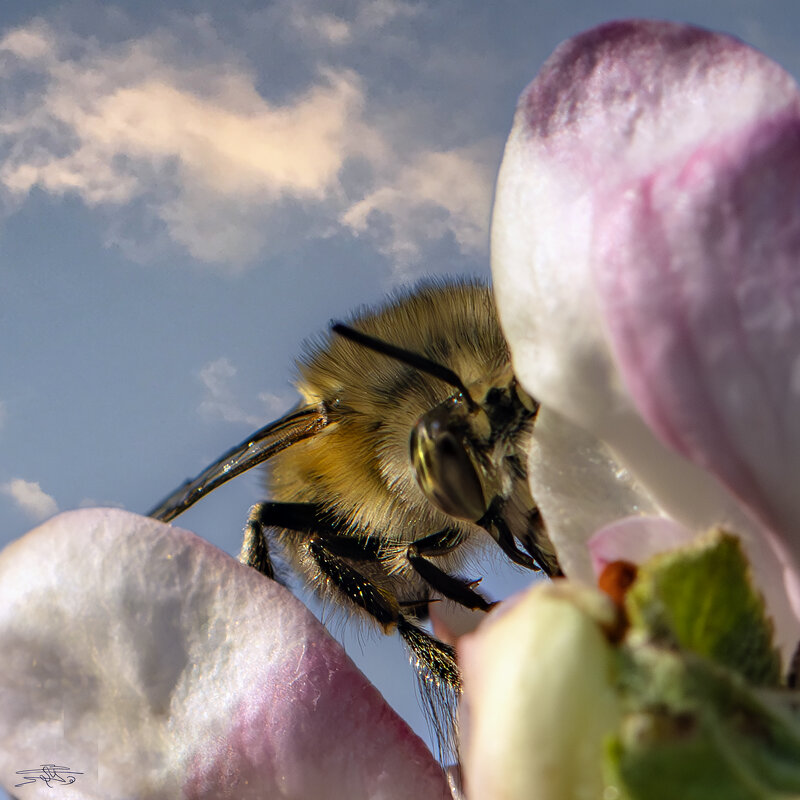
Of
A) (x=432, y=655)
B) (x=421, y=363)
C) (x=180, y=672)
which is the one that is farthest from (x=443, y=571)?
(x=180, y=672)

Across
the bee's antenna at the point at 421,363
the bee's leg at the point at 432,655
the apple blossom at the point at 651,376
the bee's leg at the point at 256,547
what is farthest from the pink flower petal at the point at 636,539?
the bee's leg at the point at 256,547

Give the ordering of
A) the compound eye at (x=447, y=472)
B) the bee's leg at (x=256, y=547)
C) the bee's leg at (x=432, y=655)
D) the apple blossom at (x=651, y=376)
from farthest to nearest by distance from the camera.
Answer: the bee's leg at (x=256, y=547)
the bee's leg at (x=432, y=655)
the compound eye at (x=447, y=472)
the apple blossom at (x=651, y=376)

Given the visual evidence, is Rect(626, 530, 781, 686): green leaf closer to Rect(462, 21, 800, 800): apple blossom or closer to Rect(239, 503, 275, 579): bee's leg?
Rect(462, 21, 800, 800): apple blossom

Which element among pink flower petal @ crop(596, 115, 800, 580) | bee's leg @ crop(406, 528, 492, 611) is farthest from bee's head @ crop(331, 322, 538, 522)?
pink flower petal @ crop(596, 115, 800, 580)

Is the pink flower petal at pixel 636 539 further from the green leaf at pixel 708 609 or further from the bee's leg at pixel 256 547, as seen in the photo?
the bee's leg at pixel 256 547

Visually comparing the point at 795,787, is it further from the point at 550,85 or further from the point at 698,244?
the point at 550,85

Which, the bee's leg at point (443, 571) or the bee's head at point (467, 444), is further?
the bee's leg at point (443, 571)

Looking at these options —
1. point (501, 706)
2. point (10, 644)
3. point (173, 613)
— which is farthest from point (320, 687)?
point (501, 706)
